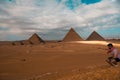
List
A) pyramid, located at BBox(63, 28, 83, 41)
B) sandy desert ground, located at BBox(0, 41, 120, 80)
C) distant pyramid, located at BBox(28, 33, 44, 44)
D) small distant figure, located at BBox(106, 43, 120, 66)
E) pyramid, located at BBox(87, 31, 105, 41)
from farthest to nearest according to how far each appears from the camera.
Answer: pyramid, located at BBox(87, 31, 105, 41) → pyramid, located at BBox(63, 28, 83, 41) → distant pyramid, located at BBox(28, 33, 44, 44) → small distant figure, located at BBox(106, 43, 120, 66) → sandy desert ground, located at BBox(0, 41, 120, 80)

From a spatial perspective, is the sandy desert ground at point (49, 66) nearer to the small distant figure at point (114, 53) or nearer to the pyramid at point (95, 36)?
the small distant figure at point (114, 53)

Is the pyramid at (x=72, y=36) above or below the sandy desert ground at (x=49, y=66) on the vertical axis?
above

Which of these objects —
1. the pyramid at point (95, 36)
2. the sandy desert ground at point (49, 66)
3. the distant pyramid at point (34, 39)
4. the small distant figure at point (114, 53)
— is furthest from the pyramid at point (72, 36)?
the small distant figure at point (114, 53)

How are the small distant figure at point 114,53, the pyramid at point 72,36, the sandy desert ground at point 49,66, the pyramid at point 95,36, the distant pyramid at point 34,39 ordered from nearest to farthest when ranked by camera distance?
the sandy desert ground at point 49,66, the small distant figure at point 114,53, the distant pyramid at point 34,39, the pyramid at point 72,36, the pyramid at point 95,36

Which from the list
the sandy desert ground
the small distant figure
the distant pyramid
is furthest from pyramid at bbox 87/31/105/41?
the small distant figure

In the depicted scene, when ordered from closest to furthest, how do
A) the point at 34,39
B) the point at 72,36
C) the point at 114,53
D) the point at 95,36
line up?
1. the point at 114,53
2. the point at 34,39
3. the point at 72,36
4. the point at 95,36

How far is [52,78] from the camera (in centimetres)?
1127

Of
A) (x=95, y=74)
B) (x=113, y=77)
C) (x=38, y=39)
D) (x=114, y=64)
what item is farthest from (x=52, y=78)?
(x=38, y=39)

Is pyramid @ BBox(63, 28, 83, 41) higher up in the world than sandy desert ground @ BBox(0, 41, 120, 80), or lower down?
higher up

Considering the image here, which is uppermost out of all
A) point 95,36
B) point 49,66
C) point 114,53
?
point 95,36

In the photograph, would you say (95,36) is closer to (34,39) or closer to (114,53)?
(34,39)

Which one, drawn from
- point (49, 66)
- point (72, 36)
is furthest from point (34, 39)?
point (49, 66)

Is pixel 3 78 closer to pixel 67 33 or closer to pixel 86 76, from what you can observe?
pixel 86 76

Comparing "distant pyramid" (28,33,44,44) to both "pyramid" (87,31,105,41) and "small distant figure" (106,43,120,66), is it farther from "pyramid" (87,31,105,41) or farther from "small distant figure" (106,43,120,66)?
"small distant figure" (106,43,120,66)
